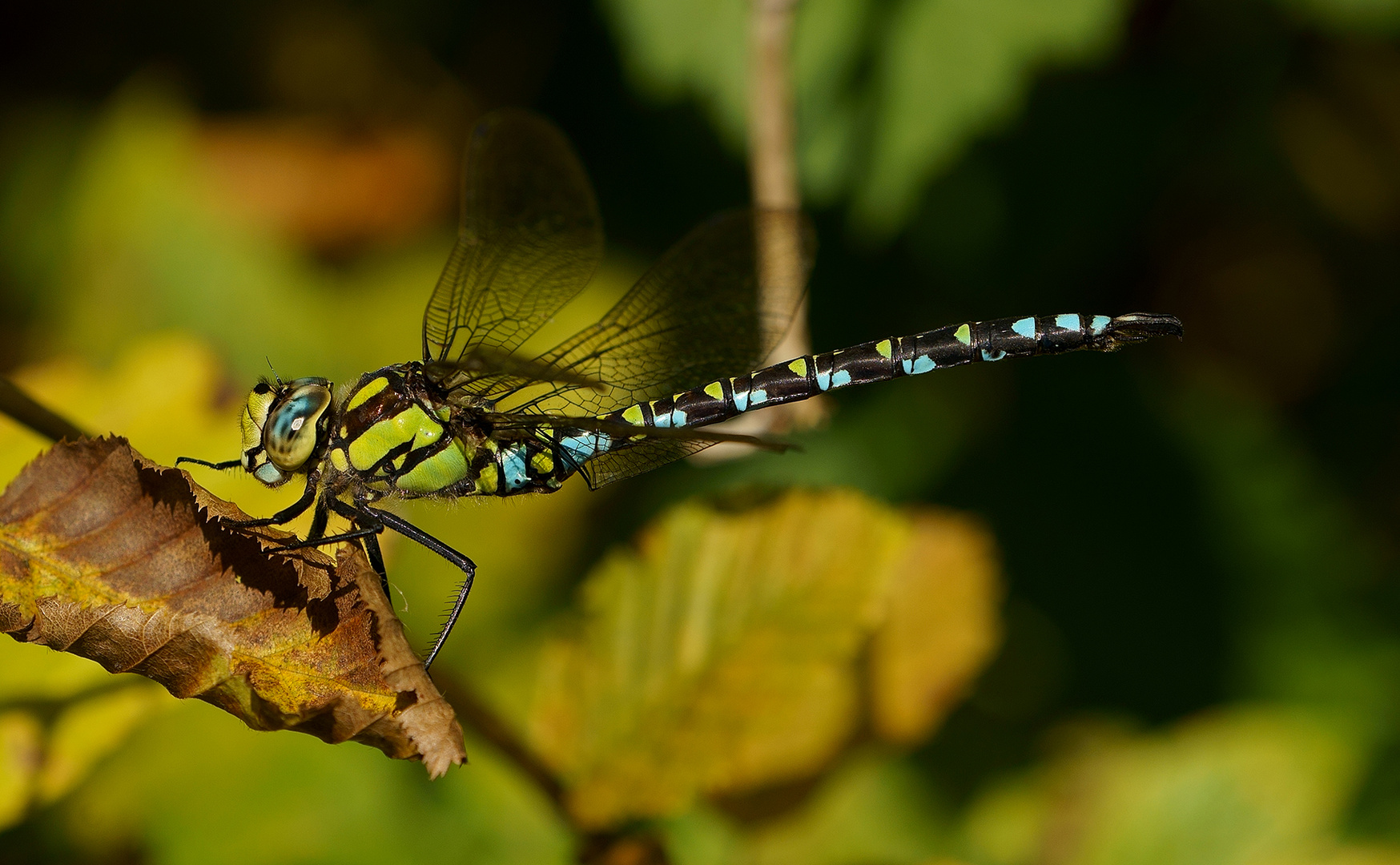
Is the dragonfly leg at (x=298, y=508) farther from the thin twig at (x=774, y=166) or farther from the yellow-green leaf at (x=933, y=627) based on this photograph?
the yellow-green leaf at (x=933, y=627)

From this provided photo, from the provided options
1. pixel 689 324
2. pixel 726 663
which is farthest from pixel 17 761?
pixel 689 324

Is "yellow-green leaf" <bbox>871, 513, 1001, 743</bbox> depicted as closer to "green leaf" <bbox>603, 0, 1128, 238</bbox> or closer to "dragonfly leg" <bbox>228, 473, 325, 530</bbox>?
"green leaf" <bbox>603, 0, 1128, 238</bbox>

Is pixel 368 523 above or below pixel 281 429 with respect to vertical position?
below

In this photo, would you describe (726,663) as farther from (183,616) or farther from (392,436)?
Answer: (183,616)

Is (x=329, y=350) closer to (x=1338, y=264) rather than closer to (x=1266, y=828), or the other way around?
(x=1266, y=828)

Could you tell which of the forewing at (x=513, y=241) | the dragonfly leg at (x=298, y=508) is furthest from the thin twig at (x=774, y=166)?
the dragonfly leg at (x=298, y=508)

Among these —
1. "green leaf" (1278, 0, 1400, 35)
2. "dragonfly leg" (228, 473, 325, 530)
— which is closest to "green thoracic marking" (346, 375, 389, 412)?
"dragonfly leg" (228, 473, 325, 530)
